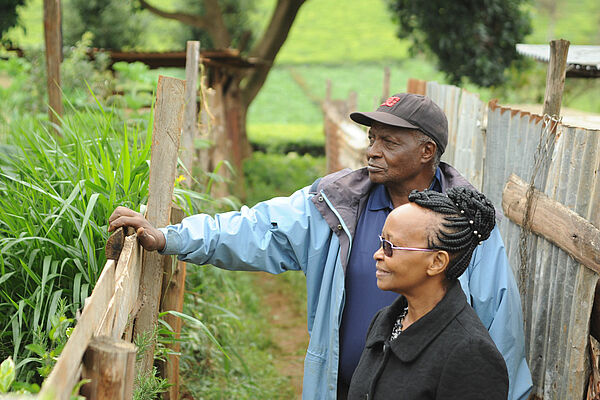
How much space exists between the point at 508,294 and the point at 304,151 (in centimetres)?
1961

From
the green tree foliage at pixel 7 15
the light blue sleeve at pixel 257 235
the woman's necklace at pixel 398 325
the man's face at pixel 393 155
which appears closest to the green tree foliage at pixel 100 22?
the green tree foliage at pixel 7 15

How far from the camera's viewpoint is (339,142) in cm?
1198

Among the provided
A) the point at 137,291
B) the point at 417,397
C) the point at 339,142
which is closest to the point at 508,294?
the point at 417,397

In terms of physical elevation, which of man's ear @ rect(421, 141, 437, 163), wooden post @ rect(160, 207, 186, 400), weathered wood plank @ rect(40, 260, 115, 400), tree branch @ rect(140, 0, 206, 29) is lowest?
wooden post @ rect(160, 207, 186, 400)

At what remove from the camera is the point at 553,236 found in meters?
3.03

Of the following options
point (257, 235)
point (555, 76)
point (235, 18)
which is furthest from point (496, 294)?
point (235, 18)

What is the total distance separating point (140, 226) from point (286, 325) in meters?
4.71

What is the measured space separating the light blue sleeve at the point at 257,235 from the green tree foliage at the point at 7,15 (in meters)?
9.54

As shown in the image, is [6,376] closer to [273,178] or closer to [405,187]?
[405,187]

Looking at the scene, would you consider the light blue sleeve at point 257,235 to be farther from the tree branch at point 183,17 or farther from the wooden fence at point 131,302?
the tree branch at point 183,17

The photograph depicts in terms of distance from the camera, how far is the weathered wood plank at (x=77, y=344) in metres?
1.41

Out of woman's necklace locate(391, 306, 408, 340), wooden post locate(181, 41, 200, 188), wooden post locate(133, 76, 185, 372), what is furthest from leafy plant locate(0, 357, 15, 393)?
wooden post locate(181, 41, 200, 188)

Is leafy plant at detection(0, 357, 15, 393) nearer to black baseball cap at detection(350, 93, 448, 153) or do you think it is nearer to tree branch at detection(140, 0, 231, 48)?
black baseball cap at detection(350, 93, 448, 153)

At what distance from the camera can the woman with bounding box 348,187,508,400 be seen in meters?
1.93
